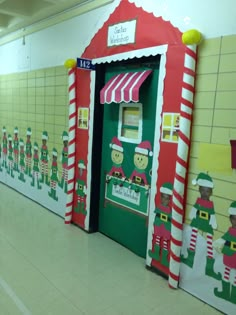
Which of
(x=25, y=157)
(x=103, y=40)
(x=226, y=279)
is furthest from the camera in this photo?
(x=25, y=157)

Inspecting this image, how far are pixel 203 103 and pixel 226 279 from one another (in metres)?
1.30

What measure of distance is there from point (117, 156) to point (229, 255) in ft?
4.94

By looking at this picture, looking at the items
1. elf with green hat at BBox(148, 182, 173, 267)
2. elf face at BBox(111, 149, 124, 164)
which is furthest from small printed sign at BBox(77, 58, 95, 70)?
elf with green hat at BBox(148, 182, 173, 267)

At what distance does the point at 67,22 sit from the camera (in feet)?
11.6

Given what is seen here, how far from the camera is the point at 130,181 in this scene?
9.82ft

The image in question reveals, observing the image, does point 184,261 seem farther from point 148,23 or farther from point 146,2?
point 146,2

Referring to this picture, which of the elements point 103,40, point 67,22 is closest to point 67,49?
point 67,22

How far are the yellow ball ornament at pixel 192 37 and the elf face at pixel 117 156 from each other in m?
1.33

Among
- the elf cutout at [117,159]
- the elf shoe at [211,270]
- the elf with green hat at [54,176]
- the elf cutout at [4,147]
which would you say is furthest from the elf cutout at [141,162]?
the elf cutout at [4,147]

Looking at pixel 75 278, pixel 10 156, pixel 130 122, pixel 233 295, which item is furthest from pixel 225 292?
pixel 10 156

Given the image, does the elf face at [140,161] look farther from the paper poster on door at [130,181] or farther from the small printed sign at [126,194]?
the small printed sign at [126,194]

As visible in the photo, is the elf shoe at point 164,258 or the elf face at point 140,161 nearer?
the elf shoe at point 164,258

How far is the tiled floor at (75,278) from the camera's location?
2150 mm

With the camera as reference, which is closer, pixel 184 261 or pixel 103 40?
pixel 184 261
